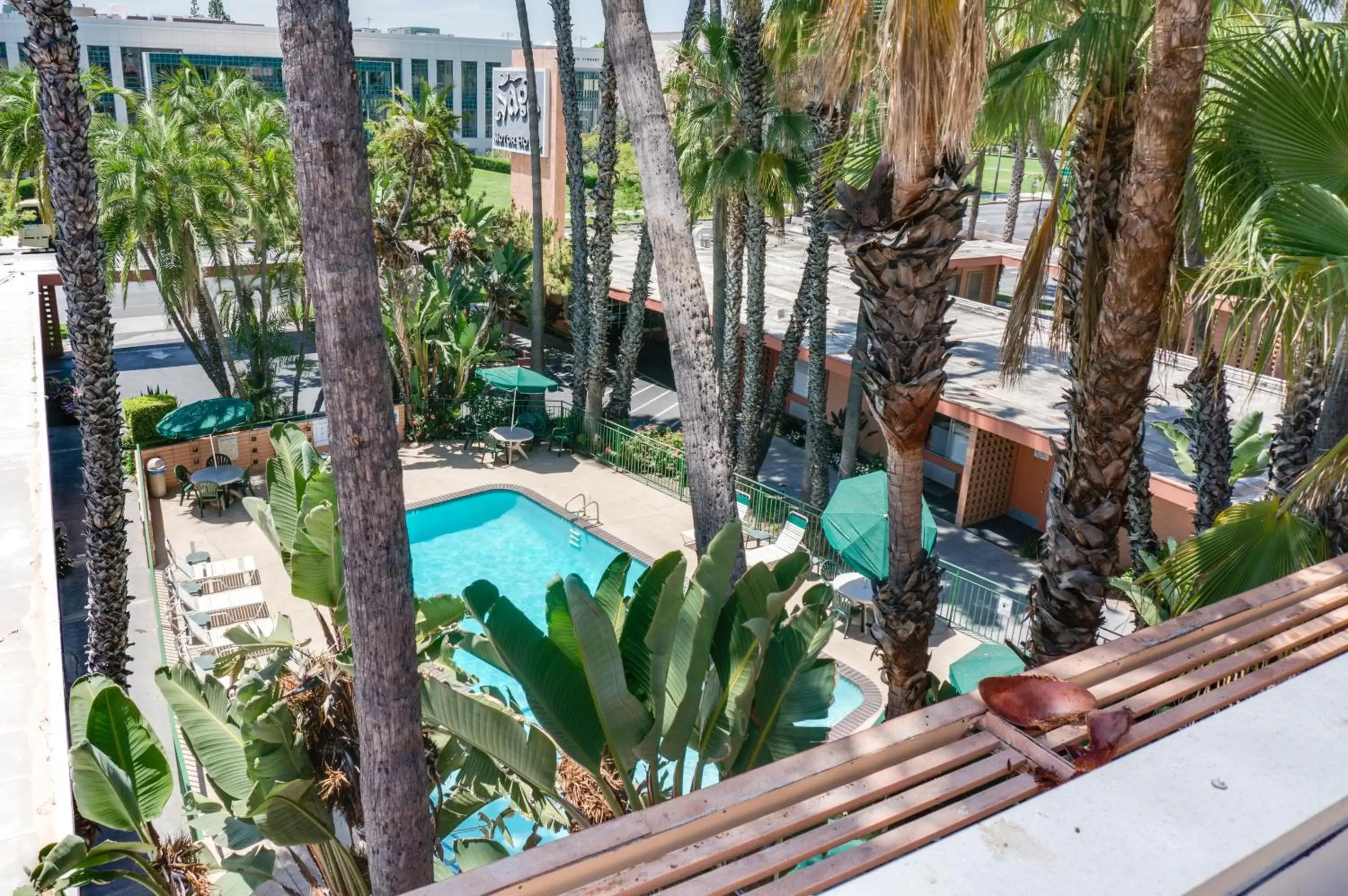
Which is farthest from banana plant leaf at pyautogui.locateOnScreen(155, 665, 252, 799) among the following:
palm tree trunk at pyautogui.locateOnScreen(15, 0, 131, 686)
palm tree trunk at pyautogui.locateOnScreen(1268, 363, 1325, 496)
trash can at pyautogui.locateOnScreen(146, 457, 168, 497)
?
trash can at pyautogui.locateOnScreen(146, 457, 168, 497)

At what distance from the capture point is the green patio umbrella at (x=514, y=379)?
2191cm

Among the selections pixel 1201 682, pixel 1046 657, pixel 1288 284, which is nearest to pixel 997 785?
pixel 1201 682

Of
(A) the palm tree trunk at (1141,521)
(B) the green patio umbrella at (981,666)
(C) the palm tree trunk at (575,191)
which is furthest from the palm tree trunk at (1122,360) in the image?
(C) the palm tree trunk at (575,191)

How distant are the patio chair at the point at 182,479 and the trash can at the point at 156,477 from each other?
0.23m

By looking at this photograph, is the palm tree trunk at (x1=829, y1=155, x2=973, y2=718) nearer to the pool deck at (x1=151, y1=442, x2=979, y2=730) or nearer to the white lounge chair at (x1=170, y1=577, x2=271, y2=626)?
the pool deck at (x1=151, y1=442, x2=979, y2=730)

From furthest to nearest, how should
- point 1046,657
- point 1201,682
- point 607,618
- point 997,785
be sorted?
point 1046,657, point 607,618, point 1201,682, point 997,785

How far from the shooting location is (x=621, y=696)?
5402 millimetres

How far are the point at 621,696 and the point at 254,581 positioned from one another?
1232 cm

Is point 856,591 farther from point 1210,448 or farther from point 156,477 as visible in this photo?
point 156,477

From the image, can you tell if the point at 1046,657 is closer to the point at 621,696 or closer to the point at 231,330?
the point at 621,696

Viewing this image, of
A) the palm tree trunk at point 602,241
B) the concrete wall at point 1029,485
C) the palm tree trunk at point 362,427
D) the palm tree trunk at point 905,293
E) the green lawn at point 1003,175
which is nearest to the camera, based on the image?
the palm tree trunk at point 362,427

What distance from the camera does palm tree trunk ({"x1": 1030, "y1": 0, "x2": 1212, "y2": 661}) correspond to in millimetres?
5543

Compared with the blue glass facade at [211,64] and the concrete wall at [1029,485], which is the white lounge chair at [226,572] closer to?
the concrete wall at [1029,485]

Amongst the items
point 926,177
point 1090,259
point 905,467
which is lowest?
point 905,467
